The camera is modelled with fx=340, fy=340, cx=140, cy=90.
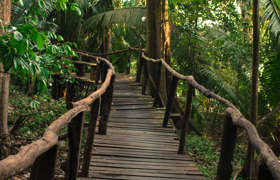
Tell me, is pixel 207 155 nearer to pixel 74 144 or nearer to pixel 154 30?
pixel 154 30

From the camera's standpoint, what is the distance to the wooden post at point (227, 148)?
8.80 ft

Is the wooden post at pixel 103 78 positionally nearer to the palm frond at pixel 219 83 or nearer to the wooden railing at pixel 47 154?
the wooden railing at pixel 47 154

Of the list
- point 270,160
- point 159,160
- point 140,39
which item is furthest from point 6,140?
point 140,39

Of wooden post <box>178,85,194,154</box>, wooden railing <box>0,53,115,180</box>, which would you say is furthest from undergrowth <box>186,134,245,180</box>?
wooden railing <box>0,53,115,180</box>

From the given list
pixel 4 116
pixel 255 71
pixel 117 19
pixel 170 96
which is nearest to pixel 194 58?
pixel 117 19

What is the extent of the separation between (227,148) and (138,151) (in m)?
1.82

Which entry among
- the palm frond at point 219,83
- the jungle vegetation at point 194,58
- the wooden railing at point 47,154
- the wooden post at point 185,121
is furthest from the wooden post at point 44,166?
the palm frond at point 219,83

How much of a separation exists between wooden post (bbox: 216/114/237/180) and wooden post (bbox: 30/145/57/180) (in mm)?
1494

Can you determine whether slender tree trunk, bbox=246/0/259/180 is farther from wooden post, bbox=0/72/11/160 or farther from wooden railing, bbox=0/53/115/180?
wooden post, bbox=0/72/11/160

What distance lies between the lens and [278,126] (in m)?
7.07

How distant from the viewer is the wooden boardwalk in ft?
11.7

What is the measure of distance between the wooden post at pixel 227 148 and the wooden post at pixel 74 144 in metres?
1.17

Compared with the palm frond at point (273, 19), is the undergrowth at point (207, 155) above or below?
below

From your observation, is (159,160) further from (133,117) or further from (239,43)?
(239,43)
